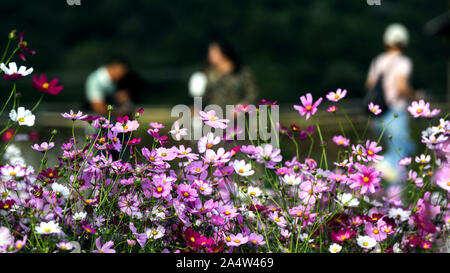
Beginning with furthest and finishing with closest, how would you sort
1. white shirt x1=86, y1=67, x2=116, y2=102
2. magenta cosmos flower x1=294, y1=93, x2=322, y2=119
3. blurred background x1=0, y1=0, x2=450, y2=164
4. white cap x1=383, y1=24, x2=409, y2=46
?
blurred background x1=0, y1=0, x2=450, y2=164
white cap x1=383, y1=24, x2=409, y2=46
white shirt x1=86, y1=67, x2=116, y2=102
magenta cosmos flower x1=294, y1=93, x2=322, y2=119

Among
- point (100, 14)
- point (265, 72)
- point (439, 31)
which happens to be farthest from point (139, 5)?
point (439, 31)

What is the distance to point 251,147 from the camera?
174 cm

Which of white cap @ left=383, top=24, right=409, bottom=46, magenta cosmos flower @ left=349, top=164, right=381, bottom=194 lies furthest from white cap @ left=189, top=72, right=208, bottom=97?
magenta cosmos flower @ left=349, top=164, right=381, bottom=194

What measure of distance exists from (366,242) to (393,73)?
3.45 m

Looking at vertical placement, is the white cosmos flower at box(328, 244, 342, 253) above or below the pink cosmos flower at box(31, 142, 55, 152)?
below

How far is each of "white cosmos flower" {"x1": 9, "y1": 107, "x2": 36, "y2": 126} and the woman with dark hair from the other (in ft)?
10.4

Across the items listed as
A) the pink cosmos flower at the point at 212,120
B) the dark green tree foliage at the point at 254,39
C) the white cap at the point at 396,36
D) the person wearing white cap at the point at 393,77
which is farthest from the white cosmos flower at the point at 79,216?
the dark green tree foliage at the point at 254,39

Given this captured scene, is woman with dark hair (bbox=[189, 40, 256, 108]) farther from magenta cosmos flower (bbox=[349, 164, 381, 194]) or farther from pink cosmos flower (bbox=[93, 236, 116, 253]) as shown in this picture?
pink cosmos flower (bbox=[93, 236, 116, 253])

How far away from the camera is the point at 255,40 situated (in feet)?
80.6

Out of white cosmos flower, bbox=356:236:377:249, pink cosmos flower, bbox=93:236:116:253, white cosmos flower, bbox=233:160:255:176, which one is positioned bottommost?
white cosmos flower, bbox=356:236:377:249

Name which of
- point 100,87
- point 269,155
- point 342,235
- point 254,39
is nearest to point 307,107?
point 269,155

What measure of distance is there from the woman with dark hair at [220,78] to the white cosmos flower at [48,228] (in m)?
3.31

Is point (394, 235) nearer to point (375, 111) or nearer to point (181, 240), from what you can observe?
point (375, 111)

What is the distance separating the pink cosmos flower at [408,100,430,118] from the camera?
1.75 meters
